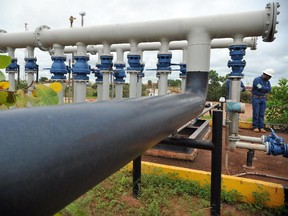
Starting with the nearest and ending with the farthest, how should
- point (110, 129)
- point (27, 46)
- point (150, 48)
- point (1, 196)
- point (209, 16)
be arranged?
point (1, 196), point (110, 129), point (209, 16), point (27, 46), point (150, 48)

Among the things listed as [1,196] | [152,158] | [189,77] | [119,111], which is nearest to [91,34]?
[189,77]

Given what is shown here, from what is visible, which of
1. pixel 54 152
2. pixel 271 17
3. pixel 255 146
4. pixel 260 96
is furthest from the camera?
pixel 260 96

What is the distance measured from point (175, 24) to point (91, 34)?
125cm

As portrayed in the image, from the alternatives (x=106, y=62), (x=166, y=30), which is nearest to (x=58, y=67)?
(x=106, y=62)

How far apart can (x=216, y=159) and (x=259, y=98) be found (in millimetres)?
4329

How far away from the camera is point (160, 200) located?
7.18 feet

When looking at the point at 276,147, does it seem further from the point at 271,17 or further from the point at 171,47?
the point at 171,47

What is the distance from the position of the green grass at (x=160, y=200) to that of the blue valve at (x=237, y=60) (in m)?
1.53

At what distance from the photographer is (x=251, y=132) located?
5.41 meters

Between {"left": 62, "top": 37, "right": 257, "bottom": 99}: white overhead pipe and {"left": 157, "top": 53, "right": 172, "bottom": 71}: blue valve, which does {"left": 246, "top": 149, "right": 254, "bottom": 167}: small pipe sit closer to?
{"left": 157, "top": 53, "right": 172, "bottom": 71}: blue valve

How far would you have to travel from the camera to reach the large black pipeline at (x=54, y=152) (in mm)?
239

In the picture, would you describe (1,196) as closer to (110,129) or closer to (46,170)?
(46,170)

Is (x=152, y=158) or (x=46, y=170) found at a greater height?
(x=46, y=170)

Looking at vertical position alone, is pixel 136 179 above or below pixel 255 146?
below
